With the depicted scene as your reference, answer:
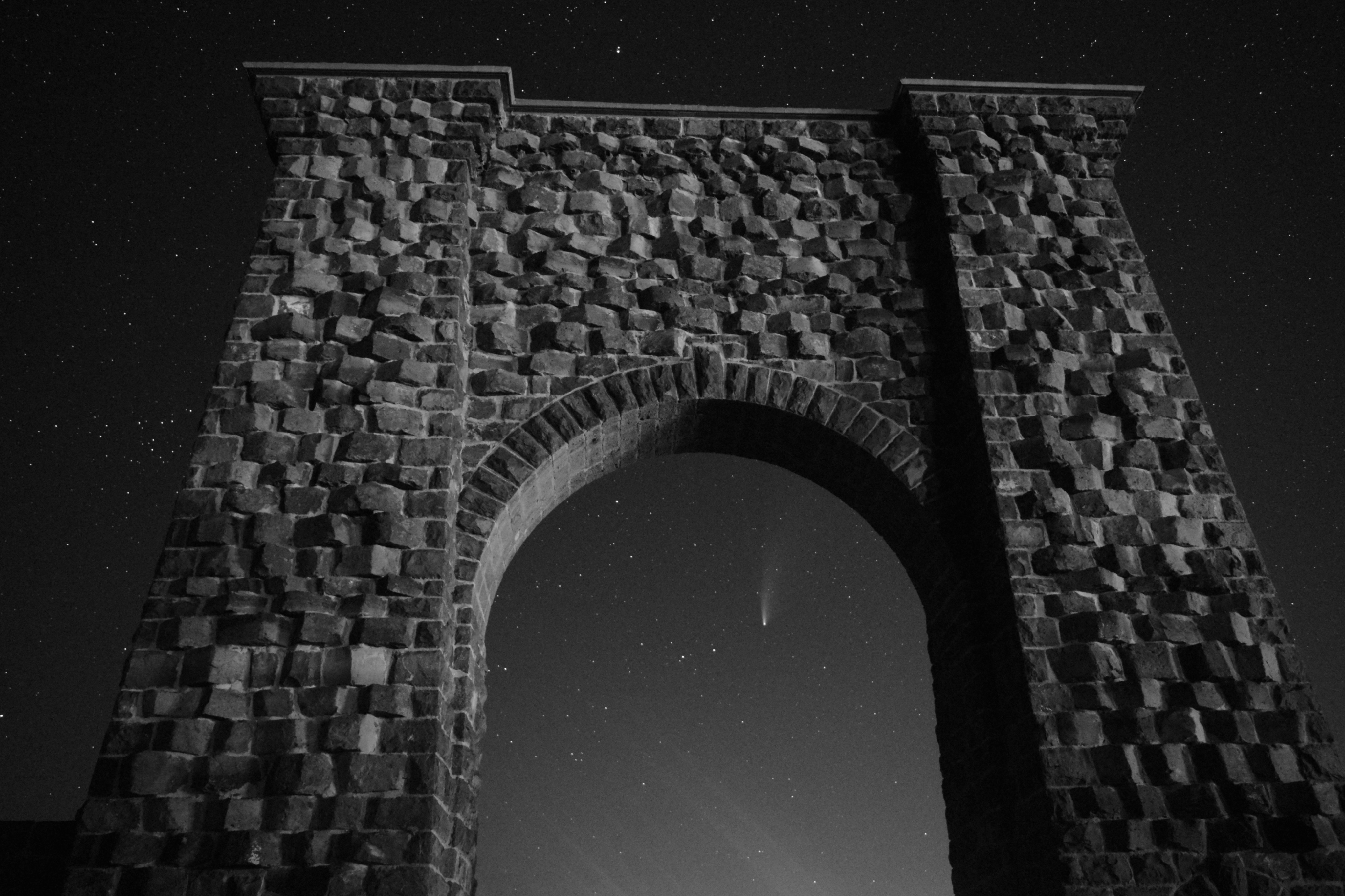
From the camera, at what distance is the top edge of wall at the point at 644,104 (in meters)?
6.13

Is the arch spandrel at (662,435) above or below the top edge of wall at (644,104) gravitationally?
below

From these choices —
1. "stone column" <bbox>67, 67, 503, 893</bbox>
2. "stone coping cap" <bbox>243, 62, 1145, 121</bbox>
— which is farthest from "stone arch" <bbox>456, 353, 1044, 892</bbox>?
"stone coping cap" <bbox>243, 62, 1145, 121</bbox>

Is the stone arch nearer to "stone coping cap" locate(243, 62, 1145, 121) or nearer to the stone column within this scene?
the stone column

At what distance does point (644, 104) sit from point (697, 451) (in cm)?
231

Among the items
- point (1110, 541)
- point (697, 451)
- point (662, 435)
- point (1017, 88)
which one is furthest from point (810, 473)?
point (1017, 88)

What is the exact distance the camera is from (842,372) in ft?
18.7

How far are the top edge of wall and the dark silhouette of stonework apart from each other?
0.02 meters

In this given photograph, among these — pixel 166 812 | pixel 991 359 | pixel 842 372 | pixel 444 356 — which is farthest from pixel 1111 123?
pixel 166 812

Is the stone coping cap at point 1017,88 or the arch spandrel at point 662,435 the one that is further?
the stone coping cap at point 1017,88

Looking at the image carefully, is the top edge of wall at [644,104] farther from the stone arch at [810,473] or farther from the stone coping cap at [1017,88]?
the stone arch at [810,473]

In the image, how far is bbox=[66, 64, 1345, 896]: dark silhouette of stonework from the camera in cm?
426

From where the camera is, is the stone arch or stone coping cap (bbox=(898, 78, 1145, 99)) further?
stone coping cap (bbox=(898, 78, 1145, 99))

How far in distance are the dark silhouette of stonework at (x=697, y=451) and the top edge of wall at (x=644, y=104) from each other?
0.02 meters

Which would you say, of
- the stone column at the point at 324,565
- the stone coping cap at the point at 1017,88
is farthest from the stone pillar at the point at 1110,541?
the stone column at the point at 324,565
